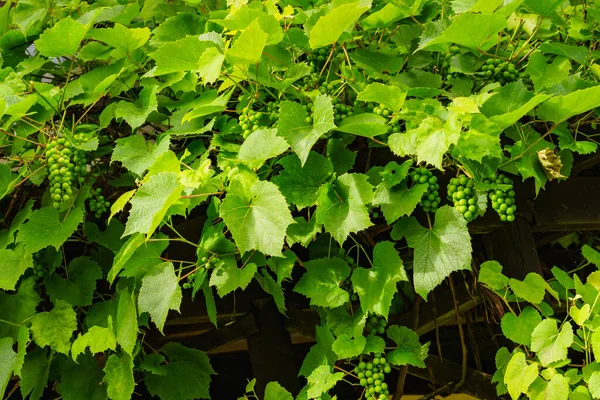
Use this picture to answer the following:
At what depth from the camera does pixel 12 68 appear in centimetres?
169

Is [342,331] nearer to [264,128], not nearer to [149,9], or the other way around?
[264,128]

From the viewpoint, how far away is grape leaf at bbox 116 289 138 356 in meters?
1.31

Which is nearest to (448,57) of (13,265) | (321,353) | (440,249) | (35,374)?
(440,249)

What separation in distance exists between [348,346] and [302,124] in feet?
1.36

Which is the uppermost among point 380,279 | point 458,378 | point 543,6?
point 543,6

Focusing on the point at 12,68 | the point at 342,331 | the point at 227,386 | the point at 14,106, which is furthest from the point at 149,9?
the point at 227,386

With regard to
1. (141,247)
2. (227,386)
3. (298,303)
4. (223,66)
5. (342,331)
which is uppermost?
(223,66)

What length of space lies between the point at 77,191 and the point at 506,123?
882 mm

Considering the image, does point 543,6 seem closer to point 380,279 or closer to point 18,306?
point 380,279

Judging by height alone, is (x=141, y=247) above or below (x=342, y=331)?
above

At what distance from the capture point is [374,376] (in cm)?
127

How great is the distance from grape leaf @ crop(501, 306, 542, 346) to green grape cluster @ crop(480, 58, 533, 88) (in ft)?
1.48

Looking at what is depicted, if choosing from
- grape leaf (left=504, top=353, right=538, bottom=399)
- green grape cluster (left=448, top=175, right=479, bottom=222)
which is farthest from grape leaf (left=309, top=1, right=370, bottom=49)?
grape leaf (left=504, top=353, right=538, bottom=399)

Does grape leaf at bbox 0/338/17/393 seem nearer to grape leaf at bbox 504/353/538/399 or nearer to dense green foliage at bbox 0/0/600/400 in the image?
dense green foliage at bbox 0/0/600/400
